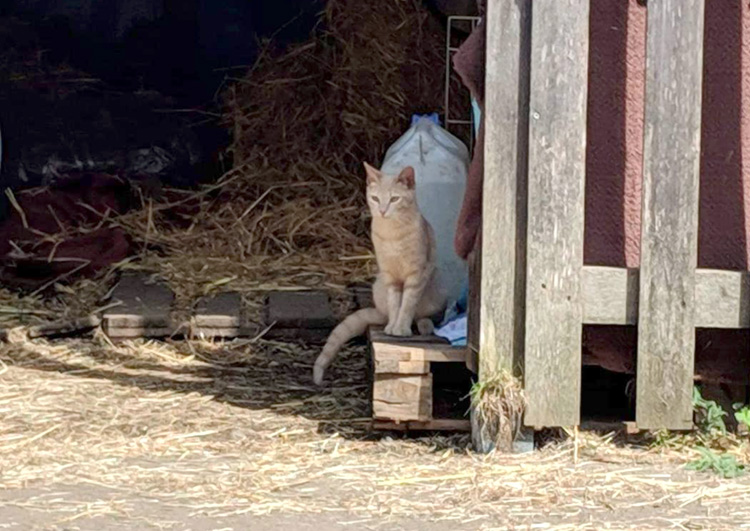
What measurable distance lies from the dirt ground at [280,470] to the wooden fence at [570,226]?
0.96 ft

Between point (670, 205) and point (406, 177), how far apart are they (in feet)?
3.78

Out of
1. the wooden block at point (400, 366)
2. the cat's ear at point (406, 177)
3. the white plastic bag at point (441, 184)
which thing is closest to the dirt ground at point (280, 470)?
the wooden block at point (400, 366)

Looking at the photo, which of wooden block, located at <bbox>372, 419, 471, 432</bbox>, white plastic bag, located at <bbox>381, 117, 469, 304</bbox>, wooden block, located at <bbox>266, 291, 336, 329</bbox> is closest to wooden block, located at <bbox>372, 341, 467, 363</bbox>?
wooden block, located at <bbox>372, 419, 471, 432</bbox>

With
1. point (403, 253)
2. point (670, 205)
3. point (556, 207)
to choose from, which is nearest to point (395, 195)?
point (403, 253)

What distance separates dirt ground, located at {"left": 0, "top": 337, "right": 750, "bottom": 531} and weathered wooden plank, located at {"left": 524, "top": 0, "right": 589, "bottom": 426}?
9.9 inches

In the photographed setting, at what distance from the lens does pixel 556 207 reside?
4387mm

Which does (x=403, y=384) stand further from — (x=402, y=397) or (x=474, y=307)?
(x=474, y=307)

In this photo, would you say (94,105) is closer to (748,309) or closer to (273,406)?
(273,406)

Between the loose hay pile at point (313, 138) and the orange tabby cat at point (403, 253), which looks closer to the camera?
the orange tabby cat at point (403, 253)

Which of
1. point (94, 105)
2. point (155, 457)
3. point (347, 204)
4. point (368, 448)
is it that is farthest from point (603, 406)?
point (94, 105)

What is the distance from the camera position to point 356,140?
8.12 metres

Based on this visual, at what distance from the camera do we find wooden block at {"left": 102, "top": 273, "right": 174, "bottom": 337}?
619cm

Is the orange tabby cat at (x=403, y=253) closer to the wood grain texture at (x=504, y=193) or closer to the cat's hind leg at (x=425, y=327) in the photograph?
the cat's hind leg at (x=425, y=327)

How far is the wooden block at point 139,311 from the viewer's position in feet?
20.3
